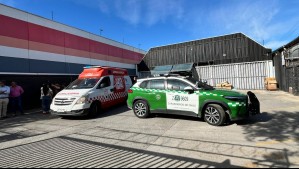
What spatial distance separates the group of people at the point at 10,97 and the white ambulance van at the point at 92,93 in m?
2.93

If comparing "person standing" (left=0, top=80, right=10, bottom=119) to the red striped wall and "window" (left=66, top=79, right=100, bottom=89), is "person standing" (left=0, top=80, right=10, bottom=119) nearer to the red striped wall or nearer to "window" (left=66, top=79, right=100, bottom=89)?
"window" (left=66, top=79, right=100, bottom=89)

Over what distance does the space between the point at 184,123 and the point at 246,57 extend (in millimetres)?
17567

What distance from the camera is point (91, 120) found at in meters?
9.73

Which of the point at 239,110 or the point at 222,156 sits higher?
the point at 239,110

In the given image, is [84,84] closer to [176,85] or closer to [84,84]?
[84,84]

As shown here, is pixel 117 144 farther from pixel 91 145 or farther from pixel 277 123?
pixel 277 123

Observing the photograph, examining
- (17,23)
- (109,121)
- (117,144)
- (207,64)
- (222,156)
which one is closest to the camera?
(222,156)

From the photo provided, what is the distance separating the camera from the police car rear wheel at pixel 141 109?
9445 millimetres

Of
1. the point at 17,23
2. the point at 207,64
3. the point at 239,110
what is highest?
the point at 17,23

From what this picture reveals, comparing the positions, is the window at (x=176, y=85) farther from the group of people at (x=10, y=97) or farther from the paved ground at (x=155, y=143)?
the group of people at (x=10, y=97)

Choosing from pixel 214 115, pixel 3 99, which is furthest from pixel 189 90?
pixel 3 99

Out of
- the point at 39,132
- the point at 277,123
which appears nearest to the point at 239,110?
the point at 277,123

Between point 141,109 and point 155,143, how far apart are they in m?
3.58

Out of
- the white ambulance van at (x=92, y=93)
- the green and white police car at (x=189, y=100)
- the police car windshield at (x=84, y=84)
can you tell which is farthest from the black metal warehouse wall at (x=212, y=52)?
the police car windshield at (x=84, y=84)
